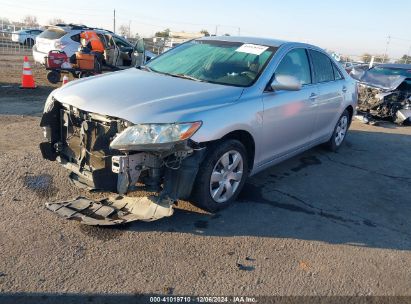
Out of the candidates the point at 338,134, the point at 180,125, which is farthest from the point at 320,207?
the point at 338,134

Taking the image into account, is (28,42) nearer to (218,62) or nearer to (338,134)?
(338,134)

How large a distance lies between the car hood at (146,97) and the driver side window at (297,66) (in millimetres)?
888

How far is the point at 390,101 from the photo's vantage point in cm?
1023

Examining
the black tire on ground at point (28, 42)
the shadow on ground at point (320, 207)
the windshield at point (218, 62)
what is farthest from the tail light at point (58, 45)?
the black tire on ground at point (28, 42)

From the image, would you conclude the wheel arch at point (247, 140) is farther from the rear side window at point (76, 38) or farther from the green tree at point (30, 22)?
the green tree at point (30, 22)

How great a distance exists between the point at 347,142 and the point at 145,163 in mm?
5420

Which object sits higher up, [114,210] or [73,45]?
[114,210]

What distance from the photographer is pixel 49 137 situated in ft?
13.2

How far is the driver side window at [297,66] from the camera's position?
4.60 meters

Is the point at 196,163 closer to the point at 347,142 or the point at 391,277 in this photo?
the point at 391,277

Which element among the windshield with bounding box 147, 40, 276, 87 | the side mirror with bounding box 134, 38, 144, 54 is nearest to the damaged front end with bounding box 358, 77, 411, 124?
the windshield with bounding box 147, 40, 276, 87

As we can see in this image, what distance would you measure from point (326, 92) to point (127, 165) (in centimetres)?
350

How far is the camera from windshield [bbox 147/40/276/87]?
4309mm

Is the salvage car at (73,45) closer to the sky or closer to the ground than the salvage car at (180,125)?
closer to the ground
